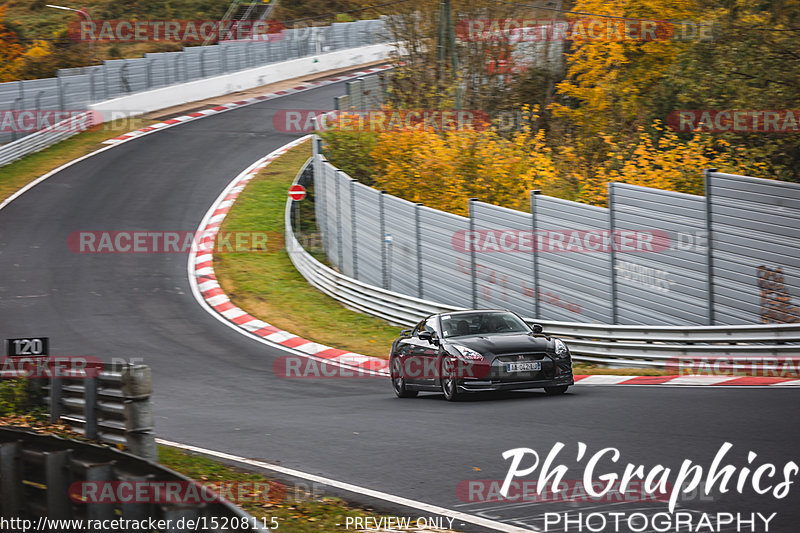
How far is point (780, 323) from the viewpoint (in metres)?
14.6

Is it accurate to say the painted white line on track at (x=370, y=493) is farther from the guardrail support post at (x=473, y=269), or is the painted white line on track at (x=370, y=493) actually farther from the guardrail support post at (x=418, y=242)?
the guardrail support post at (x=418, y=242)

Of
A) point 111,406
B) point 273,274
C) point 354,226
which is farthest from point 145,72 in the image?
point 111,406

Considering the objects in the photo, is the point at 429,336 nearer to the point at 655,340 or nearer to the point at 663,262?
the point at 655,340

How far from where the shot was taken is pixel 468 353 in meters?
13.7

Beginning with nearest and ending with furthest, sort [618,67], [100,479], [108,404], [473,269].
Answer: [100,479]
[108,404]
[473,269]
[618,67]

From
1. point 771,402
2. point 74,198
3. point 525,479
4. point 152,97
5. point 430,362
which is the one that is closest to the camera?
point 525,479

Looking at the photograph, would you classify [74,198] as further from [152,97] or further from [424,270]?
[424,270]

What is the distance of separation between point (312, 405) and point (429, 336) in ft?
6.88

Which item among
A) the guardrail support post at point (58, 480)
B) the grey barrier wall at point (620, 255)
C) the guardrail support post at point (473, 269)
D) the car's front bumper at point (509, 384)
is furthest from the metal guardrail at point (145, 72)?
the guardrail support post at point (58, 480)

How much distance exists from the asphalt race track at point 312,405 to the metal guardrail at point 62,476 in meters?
2.67

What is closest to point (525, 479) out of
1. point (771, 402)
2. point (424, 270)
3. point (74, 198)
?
point (771, 402)

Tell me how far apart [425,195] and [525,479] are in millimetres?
19254

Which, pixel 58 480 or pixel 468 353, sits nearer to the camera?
pixel 58 480

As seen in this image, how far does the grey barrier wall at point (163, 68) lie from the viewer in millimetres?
40981
